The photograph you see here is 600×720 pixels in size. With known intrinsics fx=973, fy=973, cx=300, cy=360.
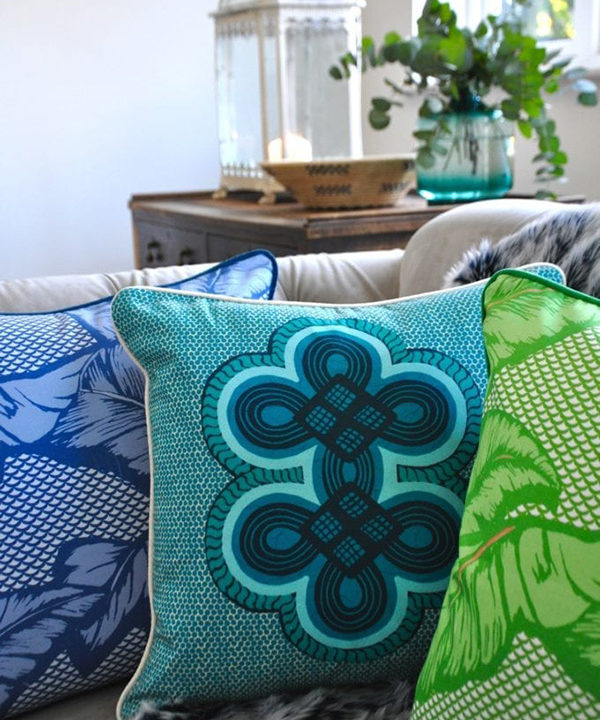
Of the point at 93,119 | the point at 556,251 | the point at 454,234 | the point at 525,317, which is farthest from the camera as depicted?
the point at 93,119

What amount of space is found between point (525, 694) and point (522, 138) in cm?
210

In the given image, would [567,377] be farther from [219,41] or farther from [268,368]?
[219,41]

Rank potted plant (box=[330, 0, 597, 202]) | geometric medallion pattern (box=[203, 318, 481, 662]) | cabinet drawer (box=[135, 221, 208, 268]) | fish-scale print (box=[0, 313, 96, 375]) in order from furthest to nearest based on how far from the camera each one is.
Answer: cabinet drawer (box=[135, 221, 208, 268]) → potted plant (box=[330, 0, 597, 202]) → fish-scale print (box=[0, 313, 96, 375]) → geometric medallion pattern (box=[203, 318, 481, 662])

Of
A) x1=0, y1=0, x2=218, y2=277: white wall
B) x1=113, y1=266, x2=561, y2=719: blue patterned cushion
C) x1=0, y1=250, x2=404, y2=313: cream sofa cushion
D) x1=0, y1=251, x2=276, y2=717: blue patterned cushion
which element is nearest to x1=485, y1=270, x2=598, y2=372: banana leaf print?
x1=113, y1=266, x2=561, y2=719: blue patterned cushion

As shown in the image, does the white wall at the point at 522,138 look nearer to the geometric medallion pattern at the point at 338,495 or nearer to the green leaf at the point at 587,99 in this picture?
the green leaf at the point at 587,99

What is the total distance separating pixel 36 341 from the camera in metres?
0.92

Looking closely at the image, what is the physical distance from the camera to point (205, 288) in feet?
3.37

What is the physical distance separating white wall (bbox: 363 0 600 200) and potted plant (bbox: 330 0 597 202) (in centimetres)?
16

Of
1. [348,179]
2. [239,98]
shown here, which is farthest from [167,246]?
[348,179]

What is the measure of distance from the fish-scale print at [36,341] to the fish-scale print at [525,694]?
50 centimetres

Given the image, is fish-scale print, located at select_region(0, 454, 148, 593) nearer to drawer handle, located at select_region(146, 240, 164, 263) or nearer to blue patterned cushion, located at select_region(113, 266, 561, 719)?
blue patterned cushion, located at select_region(113, 266, 561, 719)

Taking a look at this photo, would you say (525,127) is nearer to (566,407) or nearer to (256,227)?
(256,227)

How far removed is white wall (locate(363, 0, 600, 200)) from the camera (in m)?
2.29

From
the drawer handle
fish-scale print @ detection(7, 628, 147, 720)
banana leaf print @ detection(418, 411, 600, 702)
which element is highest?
banana leaf print @ detection(418, 411, 600, 702)
